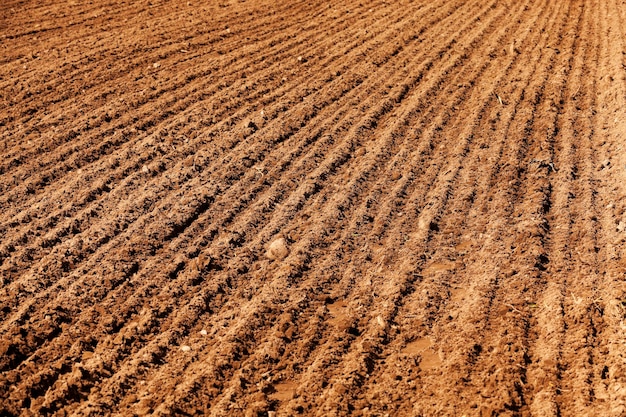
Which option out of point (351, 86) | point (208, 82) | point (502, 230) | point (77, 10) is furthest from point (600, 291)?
point (77, 10)

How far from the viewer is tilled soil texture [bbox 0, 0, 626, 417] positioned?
392cm

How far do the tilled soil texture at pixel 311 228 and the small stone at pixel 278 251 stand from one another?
0.08 m

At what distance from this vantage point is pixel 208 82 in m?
8.74

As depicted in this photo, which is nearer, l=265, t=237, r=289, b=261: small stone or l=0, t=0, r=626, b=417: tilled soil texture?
l=0, t=0, r=626, b=417: tilled soil texture

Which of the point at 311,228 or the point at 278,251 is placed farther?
the point at 311,228

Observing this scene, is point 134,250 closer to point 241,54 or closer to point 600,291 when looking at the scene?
point 600,291

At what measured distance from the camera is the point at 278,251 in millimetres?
5246

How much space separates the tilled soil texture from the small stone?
0.25 ft

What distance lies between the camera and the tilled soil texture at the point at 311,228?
3.92m

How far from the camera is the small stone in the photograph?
17.1 feet

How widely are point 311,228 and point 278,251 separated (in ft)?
1.58

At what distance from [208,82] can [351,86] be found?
2.13 meters

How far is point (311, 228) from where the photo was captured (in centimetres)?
557

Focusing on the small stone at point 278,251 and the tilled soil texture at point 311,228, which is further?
the small stone at point 278,251
